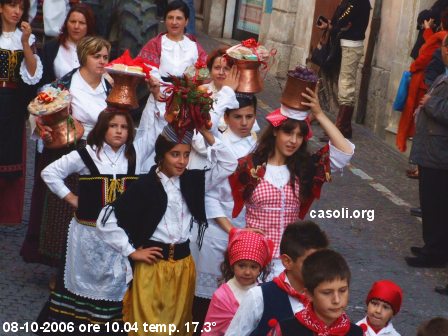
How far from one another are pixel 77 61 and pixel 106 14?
4.82 metres

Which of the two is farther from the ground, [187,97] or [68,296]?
[187,97]

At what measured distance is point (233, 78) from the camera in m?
8.98

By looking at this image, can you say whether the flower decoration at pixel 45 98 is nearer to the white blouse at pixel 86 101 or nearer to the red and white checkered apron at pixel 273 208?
the white blouse at pixel 86 101

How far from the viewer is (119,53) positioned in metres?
14.1

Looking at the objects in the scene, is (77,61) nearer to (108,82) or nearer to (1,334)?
(108,82)

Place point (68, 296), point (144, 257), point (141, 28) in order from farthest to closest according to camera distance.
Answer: point (141, 28) < point (68, 296) < point (144, 257)

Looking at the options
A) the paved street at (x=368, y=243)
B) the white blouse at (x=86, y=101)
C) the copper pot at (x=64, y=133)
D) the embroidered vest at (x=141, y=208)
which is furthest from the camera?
the paved street at (x=368, y=243)

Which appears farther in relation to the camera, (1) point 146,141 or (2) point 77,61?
(2) point 77,61

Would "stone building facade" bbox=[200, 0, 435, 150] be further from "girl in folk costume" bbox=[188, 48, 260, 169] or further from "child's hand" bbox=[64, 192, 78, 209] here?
"child's hand" bbox=[64, 192, 78, 209]

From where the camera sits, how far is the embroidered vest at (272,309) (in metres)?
6.30

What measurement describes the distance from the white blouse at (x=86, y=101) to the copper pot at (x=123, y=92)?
0.56 metres

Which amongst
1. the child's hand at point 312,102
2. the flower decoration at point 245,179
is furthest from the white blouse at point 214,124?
the child's hand at point 312,102

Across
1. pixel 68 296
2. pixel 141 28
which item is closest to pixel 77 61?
pixel 68 296

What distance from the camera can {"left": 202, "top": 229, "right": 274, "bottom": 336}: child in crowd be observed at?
6.93m
